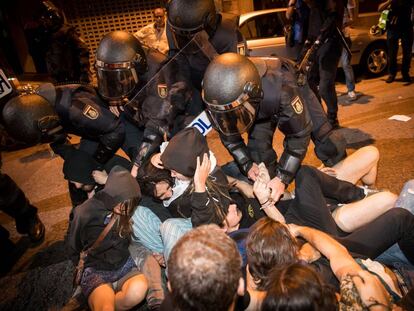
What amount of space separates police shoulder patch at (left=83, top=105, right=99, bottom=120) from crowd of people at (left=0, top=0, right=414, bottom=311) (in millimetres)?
10

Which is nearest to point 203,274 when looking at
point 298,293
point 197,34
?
point 298,293

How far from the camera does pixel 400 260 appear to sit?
78.4 inches

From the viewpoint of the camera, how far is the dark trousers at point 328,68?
4.20m

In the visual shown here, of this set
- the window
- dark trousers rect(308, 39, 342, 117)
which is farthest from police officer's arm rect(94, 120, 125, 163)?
the window

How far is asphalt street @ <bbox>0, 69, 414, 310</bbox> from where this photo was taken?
2943mm

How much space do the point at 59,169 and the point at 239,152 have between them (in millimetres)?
3293

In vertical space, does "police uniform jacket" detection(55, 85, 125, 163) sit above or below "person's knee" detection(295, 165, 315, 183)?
above

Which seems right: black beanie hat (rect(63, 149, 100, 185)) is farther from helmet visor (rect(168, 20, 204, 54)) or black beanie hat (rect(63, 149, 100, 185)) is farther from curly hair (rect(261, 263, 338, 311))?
curly hair (rect(261, 263, 338, 311))

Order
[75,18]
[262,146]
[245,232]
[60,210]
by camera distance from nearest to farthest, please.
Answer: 1. [245,232]
2. [262,146]
3. [60,210]
4. [75,18]

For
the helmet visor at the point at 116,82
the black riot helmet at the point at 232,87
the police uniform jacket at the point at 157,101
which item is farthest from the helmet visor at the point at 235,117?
the helmet visor at the point at 116,82

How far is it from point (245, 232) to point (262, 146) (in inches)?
38.8

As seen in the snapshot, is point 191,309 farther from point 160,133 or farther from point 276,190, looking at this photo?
point 160,133

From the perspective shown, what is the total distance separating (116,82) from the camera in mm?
2705

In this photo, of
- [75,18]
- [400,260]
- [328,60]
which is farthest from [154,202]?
[75,18]
